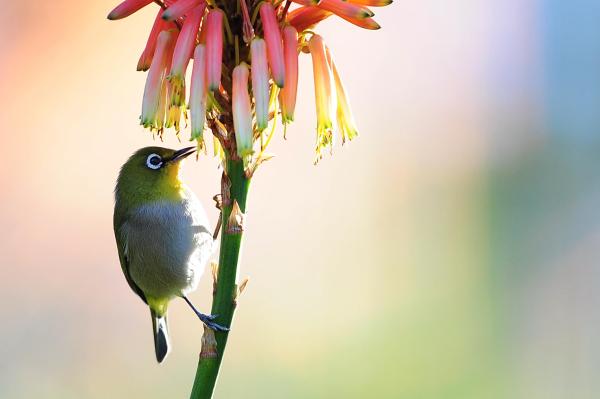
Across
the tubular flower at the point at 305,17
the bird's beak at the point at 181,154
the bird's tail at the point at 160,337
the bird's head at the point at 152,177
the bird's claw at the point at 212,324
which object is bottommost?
the bird's tail at the point at 160,337

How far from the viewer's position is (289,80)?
10.5ft

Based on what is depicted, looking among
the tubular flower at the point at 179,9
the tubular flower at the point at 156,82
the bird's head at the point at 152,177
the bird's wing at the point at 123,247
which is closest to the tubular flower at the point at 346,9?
the tubular flower at the point at 179,9

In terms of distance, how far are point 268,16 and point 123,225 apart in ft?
8.53

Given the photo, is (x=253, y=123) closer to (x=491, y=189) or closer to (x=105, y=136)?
(x=105, y=136)

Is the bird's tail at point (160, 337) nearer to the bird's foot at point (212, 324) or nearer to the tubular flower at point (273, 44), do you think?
the bird's foot at point (212, 324)

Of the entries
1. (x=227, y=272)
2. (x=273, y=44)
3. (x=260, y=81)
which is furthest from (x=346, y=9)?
(x=227, y=272)

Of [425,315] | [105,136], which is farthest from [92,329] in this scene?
[425,315]

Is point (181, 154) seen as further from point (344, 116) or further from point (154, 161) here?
point (344, 116)

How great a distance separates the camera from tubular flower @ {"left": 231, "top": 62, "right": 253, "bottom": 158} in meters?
3.10

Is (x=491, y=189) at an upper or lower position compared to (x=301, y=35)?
lower

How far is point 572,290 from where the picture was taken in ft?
31.4

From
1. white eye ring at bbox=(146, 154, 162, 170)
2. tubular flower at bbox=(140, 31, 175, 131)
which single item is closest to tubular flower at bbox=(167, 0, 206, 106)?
tubular flower at bbox=(140, 31, 175, 131)

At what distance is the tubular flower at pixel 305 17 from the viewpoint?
3322 mm

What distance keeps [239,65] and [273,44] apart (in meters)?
0.18
